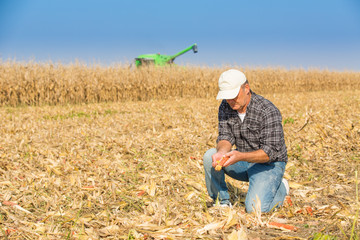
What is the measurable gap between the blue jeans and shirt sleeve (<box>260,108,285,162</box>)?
7.3 inches

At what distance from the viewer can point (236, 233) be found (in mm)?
2488

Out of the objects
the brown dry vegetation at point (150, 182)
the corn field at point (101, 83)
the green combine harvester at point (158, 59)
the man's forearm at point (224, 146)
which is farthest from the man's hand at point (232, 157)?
the green combine harvester at point (158, 59)

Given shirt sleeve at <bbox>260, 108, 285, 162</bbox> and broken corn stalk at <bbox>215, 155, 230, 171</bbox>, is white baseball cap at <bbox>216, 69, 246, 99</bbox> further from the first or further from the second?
broken corn stalk at <bbox>215, 155, 230, 171</bbox>

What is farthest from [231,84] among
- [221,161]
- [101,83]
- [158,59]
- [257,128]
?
[158,59]

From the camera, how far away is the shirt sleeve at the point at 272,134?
10.5 feet

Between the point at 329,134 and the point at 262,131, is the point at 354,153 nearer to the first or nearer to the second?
the point at 329,134

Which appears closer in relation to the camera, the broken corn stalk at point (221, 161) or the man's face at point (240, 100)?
the broken corn stalk at point (221, 161)

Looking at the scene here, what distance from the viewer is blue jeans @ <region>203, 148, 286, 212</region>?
3238 millimetres

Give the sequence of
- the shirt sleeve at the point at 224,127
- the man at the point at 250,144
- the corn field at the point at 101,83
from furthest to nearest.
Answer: the corn field at the point at 101,83, the shirt sleeve at the point at 224,127, the man at the point at 250,144

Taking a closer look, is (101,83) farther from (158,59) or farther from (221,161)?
(221,161)

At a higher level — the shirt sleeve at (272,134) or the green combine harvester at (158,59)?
the green combine harvester at (158,59)

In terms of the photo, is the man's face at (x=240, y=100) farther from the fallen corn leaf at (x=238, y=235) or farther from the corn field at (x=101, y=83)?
the corn field at (x=101, y=83)

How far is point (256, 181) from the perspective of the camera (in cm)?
331

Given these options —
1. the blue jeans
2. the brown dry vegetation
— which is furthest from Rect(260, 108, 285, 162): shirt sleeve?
the brown dry vegetation
